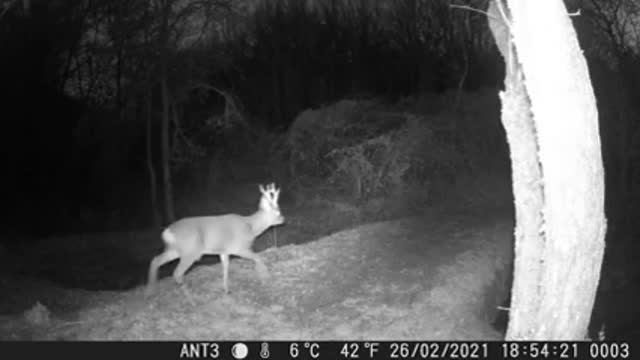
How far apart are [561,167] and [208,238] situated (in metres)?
5.00

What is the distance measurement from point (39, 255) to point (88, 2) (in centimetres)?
1391

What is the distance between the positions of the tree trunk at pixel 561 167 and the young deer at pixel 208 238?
439 cm

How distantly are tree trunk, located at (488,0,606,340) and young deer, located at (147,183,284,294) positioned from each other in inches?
173

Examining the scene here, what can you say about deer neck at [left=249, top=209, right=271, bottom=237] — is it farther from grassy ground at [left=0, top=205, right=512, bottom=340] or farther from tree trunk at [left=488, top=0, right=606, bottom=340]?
tree trunk at [left=488, top=0, right=606, bottom=340]

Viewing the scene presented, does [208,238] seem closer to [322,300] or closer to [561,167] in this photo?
[322,300]

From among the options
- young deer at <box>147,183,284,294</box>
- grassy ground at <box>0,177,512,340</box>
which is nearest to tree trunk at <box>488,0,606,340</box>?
grassy ground at <box>0,177,512,340</box>

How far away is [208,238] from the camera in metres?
9.62

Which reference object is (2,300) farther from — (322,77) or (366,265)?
(322,77)

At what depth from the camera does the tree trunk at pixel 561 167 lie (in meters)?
6.05

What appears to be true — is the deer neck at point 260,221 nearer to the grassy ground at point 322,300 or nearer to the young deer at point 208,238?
the young deer at point 208,238

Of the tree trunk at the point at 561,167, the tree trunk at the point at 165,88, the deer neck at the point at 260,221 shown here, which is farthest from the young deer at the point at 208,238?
the tree trunk at the point at 165,88

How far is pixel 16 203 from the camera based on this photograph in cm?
2503

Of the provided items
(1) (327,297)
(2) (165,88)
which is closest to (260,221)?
(1) (327,297)

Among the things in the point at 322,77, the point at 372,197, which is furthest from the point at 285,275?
the point at 322,77
